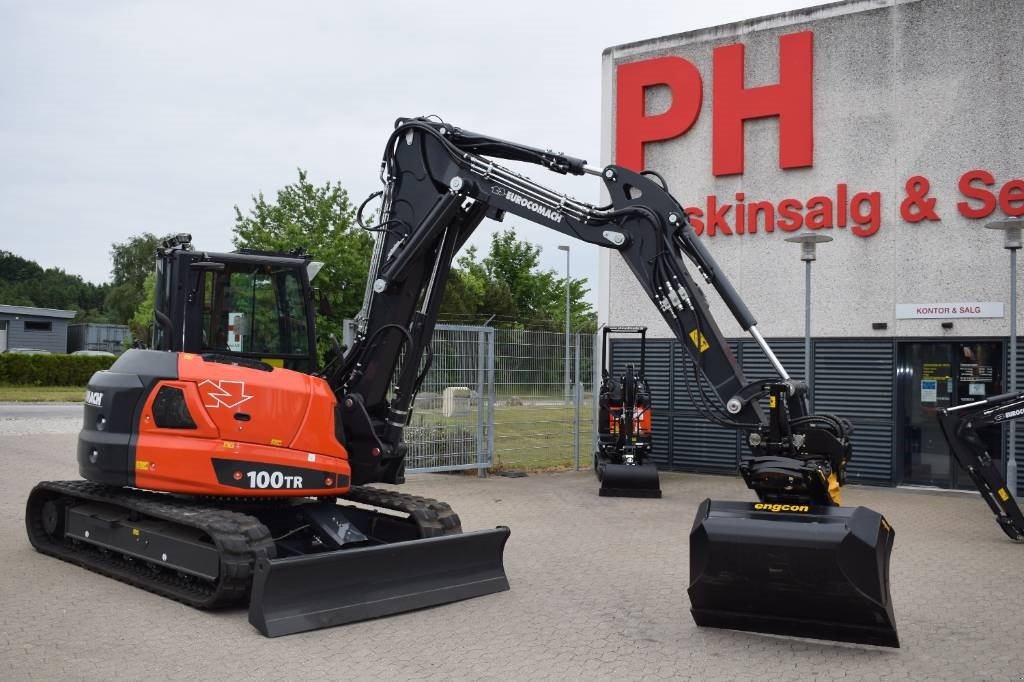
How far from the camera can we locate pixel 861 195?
48.5 feet

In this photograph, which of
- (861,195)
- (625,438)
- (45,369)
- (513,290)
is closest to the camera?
(625,438)

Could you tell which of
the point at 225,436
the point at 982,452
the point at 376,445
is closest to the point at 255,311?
the point at 225,436

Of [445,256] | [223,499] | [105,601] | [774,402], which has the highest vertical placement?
[445,256]

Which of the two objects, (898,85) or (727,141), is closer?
(898,85)

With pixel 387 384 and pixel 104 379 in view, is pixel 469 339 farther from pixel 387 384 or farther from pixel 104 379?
pixel 104 379

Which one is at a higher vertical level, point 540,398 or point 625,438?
point 540,398

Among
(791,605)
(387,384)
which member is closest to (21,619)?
(387,384)

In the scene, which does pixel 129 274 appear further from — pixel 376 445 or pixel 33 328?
pixel 376 445

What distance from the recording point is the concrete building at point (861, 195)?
1399cm

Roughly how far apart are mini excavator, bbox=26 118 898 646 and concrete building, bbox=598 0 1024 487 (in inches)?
291

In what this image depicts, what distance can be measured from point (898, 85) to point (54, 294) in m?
94.6

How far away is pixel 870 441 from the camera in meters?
14.6

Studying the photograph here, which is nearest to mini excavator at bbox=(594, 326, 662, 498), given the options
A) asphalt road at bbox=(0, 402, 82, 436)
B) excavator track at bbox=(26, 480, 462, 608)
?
excavator track at bbox=(26, 480, 462, 608)

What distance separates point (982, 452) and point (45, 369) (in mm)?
38437
